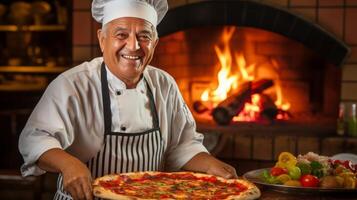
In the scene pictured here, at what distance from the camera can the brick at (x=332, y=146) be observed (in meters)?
4.49

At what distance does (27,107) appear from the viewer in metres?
5.82

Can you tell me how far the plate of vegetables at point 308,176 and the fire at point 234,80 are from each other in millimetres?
2285

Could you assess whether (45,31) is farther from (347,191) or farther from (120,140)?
(347,191)

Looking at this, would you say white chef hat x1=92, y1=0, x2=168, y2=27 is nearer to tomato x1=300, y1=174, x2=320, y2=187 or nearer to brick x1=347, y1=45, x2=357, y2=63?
tomato x1=300, y1=174, x2=320, y2=187

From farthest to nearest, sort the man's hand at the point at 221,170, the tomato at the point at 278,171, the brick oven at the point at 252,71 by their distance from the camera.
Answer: the brick oven at the point at 252,71, the man's hand at the point at 221,170, the tomato at the point at 278,171

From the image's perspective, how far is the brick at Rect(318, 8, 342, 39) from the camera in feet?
14.8

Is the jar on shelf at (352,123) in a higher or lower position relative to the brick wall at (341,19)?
lower

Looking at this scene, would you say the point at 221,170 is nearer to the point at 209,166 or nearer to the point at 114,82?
the point at 209,166

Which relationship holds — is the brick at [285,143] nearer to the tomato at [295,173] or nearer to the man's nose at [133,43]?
the tomato at [295,173]

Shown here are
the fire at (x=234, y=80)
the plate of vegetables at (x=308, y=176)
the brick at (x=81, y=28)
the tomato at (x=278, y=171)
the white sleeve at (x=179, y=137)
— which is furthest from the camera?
the fire at (x=234, y=80)

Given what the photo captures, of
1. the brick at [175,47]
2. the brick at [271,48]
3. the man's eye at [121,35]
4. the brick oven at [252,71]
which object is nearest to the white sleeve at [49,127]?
the man's eye at [121,35]

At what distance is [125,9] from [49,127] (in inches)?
19.6

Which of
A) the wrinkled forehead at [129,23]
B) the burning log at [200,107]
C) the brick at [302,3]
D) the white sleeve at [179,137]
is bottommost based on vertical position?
the white sleeve at [179,137]

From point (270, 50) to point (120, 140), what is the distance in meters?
2.55
